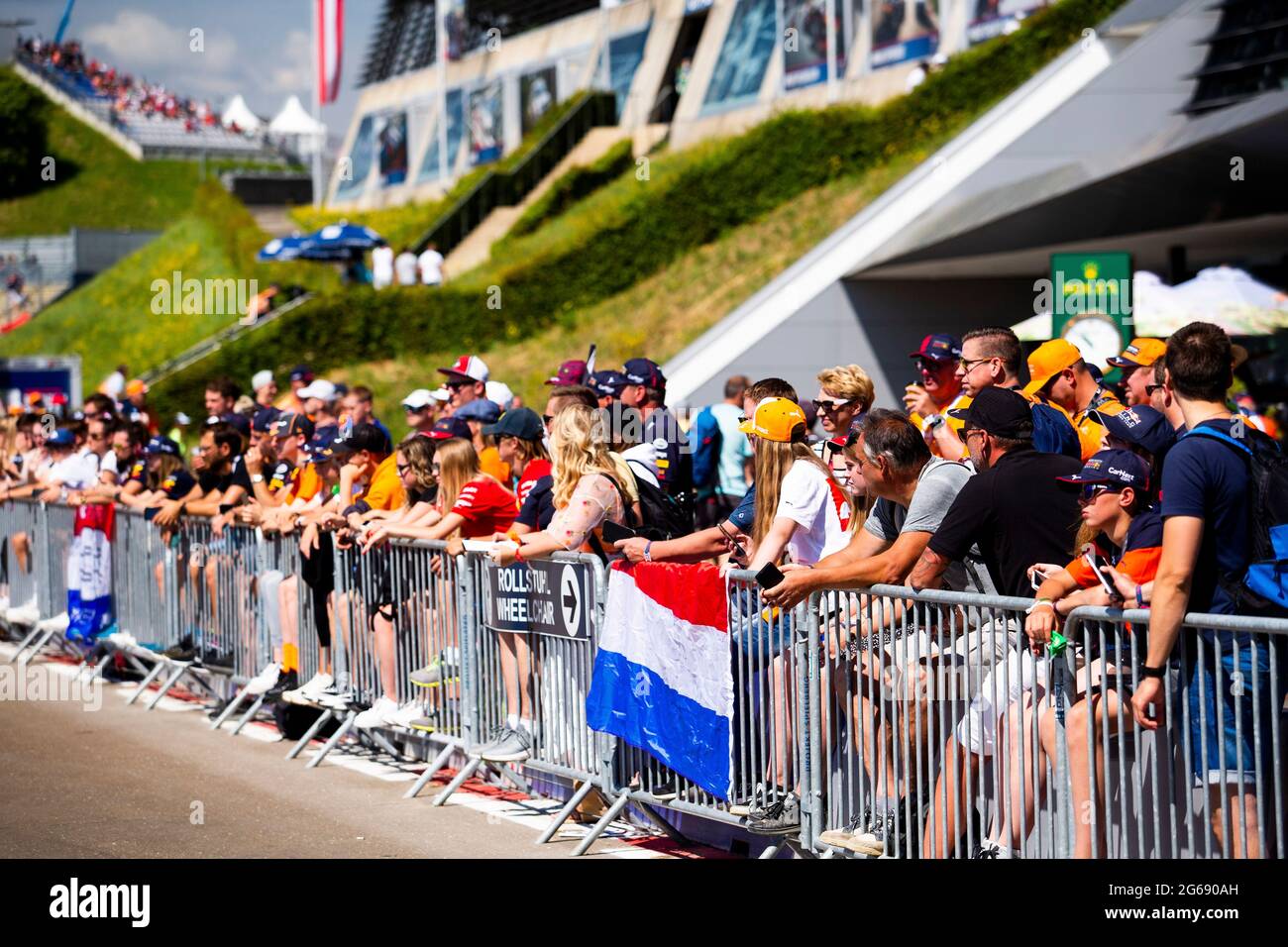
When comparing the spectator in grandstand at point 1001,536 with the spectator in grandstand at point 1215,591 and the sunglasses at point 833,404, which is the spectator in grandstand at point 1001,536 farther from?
the sunglasses at point 833,404

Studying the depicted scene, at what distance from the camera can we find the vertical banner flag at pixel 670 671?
7168mm

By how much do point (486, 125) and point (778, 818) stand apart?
5015 centimetres

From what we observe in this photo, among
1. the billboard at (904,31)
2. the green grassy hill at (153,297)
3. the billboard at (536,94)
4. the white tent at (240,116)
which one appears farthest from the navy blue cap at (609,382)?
the white tent at (240,116)

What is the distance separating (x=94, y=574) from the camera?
13617mm

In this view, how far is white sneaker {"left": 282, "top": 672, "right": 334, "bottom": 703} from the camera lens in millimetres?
10336

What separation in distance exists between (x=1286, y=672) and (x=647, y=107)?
43079 millimetres

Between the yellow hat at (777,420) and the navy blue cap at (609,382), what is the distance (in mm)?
2379

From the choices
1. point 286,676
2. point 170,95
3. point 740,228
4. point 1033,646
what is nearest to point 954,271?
point 740,228

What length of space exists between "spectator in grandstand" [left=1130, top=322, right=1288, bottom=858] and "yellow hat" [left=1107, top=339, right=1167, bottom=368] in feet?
8.09

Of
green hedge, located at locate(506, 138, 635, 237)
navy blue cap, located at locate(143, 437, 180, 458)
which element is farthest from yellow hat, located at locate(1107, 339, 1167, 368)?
green hedge, located at locate(506, 138, 635, 237)

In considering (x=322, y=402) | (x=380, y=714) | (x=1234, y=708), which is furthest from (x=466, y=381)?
(x=1234, y=708)

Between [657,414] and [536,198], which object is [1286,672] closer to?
[657,414]

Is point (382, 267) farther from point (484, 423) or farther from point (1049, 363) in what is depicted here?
point (1049, 363)

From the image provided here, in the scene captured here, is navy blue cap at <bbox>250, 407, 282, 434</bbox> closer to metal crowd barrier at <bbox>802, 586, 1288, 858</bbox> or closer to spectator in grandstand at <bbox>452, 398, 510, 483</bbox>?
spectator in grandstand at <bbox>452, 398, 510, 483</bbox>
